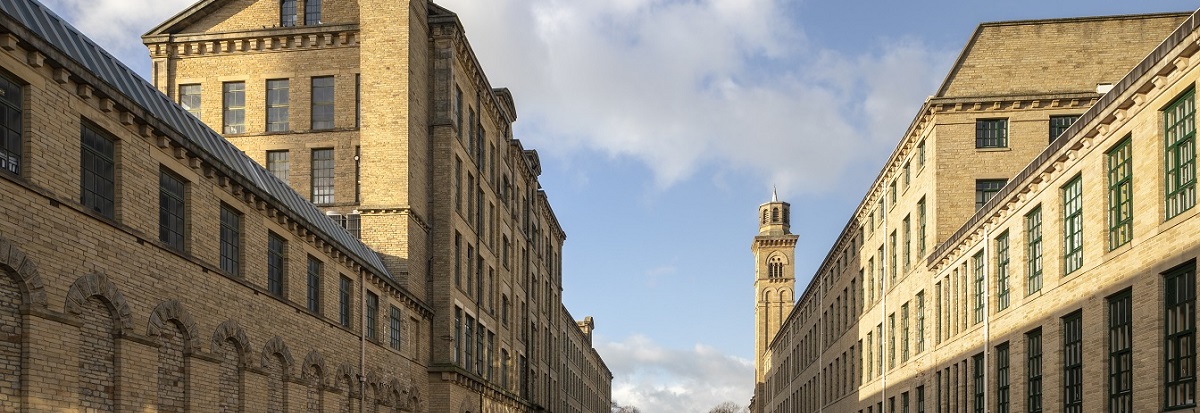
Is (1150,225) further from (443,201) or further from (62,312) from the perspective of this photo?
(443,201)

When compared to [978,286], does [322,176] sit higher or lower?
higher

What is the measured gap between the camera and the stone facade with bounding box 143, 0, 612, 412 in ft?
123

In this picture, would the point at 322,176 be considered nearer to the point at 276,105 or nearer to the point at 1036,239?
→ the point at 276,105

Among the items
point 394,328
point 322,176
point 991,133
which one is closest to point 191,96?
point 322,176

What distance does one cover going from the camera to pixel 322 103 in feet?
130

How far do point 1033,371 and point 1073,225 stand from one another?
4.63 m

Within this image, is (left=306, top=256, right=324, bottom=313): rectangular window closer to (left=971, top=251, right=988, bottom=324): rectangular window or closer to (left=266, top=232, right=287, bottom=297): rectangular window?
(left=266, top=232, right=287, bottom=297): rectangular window

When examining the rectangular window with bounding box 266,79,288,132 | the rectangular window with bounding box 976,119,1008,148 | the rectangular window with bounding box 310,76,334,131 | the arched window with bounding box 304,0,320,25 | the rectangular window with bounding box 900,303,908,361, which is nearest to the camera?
the rectangular window with bounding box 976,119,1008,148

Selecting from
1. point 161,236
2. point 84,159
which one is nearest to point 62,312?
point 84,159

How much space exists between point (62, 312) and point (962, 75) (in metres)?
29.4

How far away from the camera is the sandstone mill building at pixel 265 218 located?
15.6 metres

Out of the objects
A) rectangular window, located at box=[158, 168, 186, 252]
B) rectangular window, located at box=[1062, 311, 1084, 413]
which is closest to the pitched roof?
rectangular window, located at box=[1062, 311, 1084, 413]

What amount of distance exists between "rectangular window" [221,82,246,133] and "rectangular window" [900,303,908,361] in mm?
24941

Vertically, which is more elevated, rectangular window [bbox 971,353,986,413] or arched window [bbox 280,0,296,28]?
arched window [bbox 280,0,296,28]
